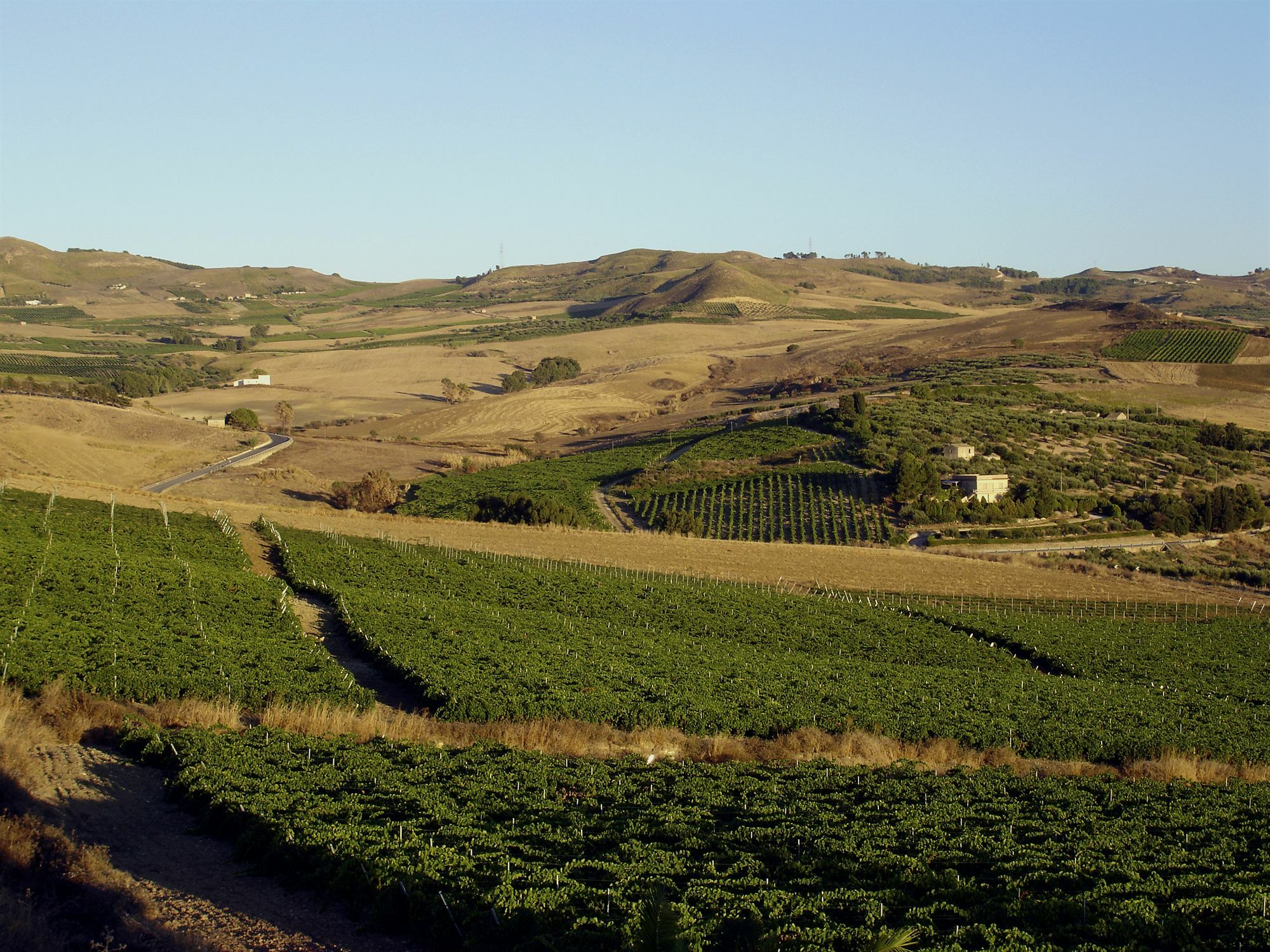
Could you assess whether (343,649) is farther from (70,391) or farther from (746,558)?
(70,391)

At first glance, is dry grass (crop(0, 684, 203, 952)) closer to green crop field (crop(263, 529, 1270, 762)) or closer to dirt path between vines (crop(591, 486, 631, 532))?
green crop field (crop(263, 529, 1270, 762))

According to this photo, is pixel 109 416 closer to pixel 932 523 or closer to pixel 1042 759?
pixel 932 523

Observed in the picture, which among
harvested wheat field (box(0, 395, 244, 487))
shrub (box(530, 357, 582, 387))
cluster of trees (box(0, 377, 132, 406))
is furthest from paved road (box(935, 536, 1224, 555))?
shrub (box(530, 357, 582, 387))

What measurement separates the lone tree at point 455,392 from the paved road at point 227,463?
29.5 meters

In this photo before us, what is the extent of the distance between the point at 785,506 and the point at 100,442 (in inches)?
1962

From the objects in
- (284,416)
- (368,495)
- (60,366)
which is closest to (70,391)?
(284,416)

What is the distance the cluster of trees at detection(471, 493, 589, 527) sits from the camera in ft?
200

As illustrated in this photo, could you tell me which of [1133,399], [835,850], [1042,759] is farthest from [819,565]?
[1133,399]

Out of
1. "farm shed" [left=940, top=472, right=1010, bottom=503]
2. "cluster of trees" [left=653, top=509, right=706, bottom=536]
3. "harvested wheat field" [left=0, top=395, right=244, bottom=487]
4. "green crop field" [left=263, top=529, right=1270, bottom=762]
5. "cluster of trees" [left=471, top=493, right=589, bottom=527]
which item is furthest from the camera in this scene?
"harvested wheat field" [left=0, top=395, right=244, bottom=487]

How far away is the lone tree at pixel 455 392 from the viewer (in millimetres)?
126375

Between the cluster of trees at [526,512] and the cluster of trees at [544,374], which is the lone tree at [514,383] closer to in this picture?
the cluster of trees at [544,374]

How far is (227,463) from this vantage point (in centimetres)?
7906

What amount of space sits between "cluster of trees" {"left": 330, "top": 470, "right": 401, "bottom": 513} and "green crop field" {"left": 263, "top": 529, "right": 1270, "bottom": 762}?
2137 centimetres

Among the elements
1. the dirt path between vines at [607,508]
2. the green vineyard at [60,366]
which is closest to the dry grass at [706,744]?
the dirt path between vines at [607,508]
